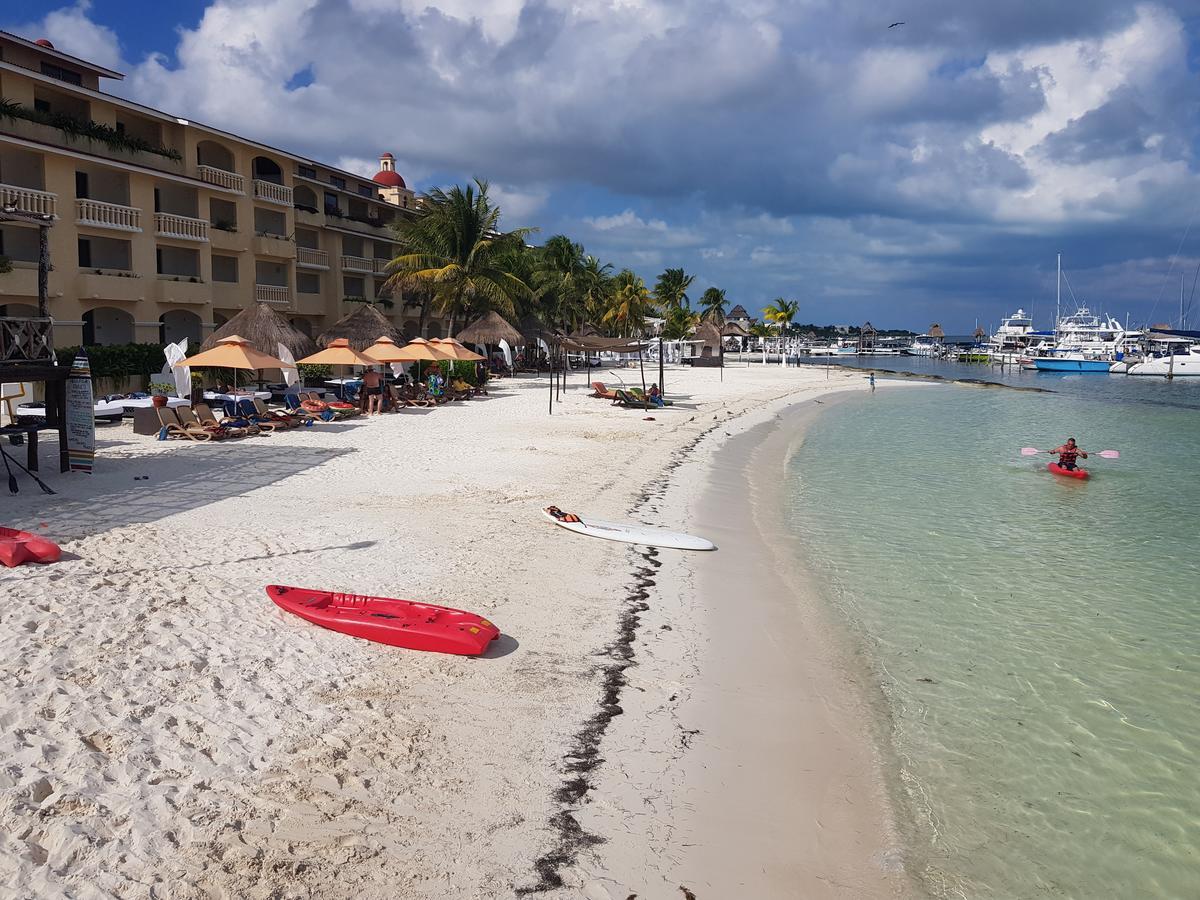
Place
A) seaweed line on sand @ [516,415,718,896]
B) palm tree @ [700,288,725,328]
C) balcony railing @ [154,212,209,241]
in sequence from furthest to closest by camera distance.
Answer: palm tree @ [700,288,725,328] → balcony railing @ [154,212,209,241] → seaweed line on sand @ [516,415,718,896]

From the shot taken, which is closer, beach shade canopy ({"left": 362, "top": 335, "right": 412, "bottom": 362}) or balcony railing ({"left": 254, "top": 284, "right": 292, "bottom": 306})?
beach shade canopy ({"left": 362, "top": 335, "right": 412, "bottom": 362})

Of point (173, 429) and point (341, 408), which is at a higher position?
point (341, 408)

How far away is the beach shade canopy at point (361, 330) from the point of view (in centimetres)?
2643

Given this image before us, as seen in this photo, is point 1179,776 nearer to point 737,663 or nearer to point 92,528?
point 737,663

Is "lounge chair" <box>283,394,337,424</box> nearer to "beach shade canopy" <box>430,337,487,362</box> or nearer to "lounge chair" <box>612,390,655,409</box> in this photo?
"beach shade canopy" <box>430,337,487,362</box>

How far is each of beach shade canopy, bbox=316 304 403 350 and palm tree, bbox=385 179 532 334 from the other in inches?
304

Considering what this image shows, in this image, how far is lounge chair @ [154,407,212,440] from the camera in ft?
51.4

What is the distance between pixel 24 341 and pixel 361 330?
15776mm

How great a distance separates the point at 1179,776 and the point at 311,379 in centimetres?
2480

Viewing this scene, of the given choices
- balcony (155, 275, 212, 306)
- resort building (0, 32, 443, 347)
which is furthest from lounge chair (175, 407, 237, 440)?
balcony (155, 275, 212, 306)

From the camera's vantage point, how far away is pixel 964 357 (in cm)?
11612

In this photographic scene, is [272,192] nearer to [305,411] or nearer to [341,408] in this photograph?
[341,408]

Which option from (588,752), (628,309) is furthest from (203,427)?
(628,309)

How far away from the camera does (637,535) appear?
10.2 metres
